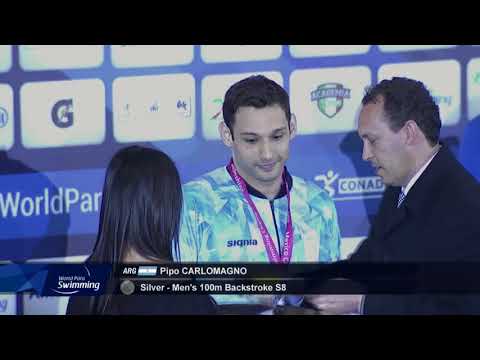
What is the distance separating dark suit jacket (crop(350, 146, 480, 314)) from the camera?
4082 millimetres

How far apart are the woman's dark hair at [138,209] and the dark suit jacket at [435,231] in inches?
42.3

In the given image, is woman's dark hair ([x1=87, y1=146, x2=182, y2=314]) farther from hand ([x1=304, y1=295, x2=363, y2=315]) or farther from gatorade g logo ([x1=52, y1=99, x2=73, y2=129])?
hand ([x1=304, y1=295, x2=363, y2=315])

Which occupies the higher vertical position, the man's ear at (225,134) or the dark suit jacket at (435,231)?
the man's ear at (225,134)

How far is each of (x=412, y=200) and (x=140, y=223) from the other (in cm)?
148

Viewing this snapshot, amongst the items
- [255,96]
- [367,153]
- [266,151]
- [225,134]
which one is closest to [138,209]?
Result: [225,134]

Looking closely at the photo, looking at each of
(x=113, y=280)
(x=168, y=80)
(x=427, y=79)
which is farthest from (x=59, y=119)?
(x=427, y=79)

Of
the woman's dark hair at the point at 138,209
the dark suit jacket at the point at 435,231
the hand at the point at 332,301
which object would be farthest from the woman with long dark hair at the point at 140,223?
the dark suit jacket at the point at 435,231

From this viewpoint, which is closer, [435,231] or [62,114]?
[435,231]

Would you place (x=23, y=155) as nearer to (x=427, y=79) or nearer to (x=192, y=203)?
(x=192, y=203)

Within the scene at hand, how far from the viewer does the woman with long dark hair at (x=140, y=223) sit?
4148 millimetres

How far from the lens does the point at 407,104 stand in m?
4.14

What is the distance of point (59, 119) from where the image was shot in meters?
4.18

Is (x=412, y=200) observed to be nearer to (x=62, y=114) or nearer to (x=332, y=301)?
(x=332, y=301)

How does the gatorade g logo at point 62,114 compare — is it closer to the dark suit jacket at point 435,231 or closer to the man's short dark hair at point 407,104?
the man's short dark hair at point 407,104
